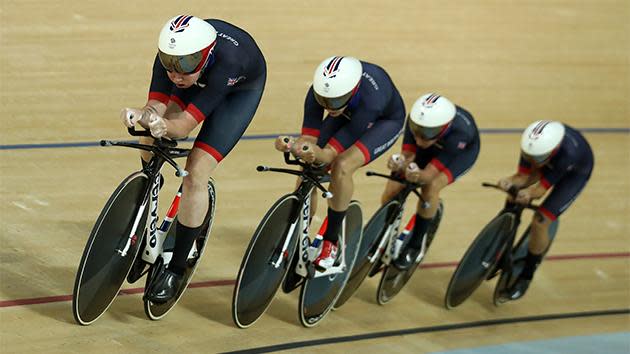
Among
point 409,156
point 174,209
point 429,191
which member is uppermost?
point 174,209

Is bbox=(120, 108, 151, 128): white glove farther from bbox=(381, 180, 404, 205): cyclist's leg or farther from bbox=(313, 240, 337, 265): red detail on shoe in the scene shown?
bbox=(381, 180, 404, 205): cyclist's leg

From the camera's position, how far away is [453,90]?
27.4 ft

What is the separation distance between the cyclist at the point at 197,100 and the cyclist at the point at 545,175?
1931mm

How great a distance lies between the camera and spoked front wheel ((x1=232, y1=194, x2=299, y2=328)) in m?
4.30

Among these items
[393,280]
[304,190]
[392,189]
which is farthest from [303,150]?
[393,280]

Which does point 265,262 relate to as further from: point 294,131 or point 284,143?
point 294,131

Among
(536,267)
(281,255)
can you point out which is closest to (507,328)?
(536,267)

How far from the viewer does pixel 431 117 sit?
16.2 feet

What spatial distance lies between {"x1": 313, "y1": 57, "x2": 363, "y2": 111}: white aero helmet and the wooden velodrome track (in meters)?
1.08

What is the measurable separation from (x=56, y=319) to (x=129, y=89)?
2954 mm

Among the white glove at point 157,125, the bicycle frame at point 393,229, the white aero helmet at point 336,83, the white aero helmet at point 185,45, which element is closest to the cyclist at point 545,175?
the bicycle frame at point 393,229

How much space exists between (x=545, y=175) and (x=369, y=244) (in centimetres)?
119

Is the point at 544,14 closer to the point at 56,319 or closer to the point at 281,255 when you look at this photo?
the point at 281,255

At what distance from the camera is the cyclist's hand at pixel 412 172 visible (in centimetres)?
497
